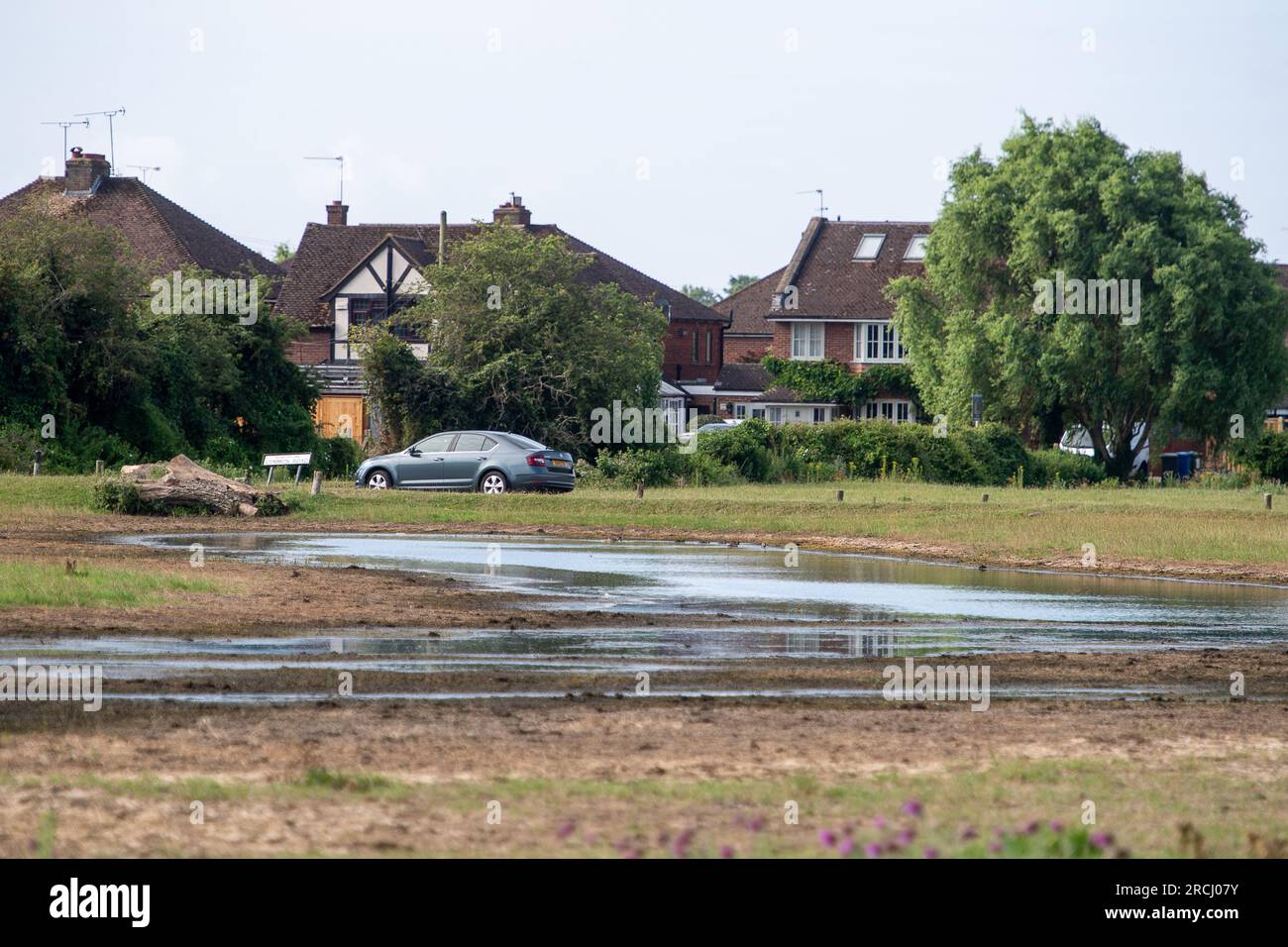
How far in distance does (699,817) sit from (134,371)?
38506 millimetres

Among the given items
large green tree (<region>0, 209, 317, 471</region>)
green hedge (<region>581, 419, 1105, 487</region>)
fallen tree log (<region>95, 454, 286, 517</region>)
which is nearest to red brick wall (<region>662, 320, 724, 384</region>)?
green hedge (<region>581, 419, 1105, 487</region>)

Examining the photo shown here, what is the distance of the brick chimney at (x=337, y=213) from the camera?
85.4 meters

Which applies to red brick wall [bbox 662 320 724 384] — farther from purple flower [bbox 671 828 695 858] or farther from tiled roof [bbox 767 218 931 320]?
purple flower [bbox 671 828 695 858]

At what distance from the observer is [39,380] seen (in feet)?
143

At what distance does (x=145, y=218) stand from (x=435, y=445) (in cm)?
3428

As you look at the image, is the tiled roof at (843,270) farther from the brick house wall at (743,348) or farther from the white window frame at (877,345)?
the brick house wall at (743,348)

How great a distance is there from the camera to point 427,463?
40.1 m

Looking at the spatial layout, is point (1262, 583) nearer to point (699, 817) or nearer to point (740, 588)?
point (740, 588)

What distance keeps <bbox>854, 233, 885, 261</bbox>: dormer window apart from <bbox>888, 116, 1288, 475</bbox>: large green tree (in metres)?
22.8

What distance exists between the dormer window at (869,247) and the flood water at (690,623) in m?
53.0

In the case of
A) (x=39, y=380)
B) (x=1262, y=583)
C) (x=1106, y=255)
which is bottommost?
(x=1262, y=583)

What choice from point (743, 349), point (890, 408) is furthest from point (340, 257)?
point (743, 349)

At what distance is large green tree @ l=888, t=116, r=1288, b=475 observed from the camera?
5616 cm
